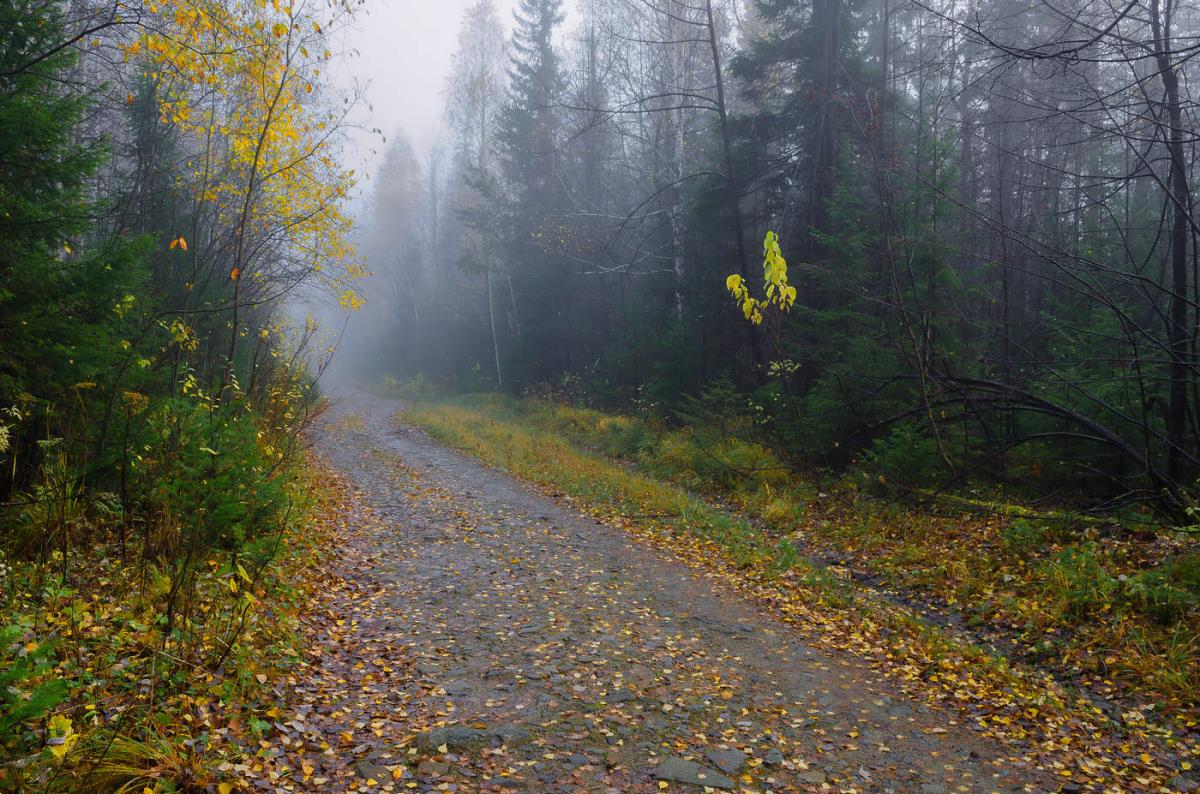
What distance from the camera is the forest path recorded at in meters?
3.87

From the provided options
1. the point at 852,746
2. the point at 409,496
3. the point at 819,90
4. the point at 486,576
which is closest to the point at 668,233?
the point at 819,90

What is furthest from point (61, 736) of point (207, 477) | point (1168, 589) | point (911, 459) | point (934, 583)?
point (911, 459)

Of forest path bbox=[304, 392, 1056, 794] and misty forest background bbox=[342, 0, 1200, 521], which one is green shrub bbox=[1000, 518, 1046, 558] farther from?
forest path bbox=[304, 392, 1056, 794]

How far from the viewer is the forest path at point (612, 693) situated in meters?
3.87

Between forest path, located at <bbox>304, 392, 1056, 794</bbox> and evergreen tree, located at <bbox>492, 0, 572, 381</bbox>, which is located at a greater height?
evergreen tree, located at <bbox>492, 0, 572, 381</bbox>

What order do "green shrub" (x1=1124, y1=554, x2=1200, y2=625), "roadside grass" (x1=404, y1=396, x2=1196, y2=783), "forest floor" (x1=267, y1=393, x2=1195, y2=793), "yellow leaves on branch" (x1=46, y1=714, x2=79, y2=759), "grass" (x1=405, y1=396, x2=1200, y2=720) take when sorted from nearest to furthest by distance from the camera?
"yellow leaves on branch" (x1=46, y1=714, x2=79, y2=759) → "forest floor" (x1=267, y1=393, x2=1195, y2=793) → "roadside grass" (x1=404, y1=396, x2=1196, y2=783) → "grass" (x1=405, y1=396, x2=1200, y2=720) → "green shrub" (x1=1124, y1=554, x2=1200, y2=625)

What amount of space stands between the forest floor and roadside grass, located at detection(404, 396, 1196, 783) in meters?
0.08

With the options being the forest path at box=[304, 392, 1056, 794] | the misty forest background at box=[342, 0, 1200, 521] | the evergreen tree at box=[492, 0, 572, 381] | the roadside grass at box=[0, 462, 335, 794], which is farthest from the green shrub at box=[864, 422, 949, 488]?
the evergreen tree at box=[492, 0, 572, 381]

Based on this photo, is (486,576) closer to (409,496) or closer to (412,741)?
(412,741)

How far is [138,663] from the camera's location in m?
4.04

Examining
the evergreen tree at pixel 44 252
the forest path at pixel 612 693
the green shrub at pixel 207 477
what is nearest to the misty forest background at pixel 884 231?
the forest path at pixel 612 693

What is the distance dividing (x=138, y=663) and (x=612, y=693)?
9.59 ft

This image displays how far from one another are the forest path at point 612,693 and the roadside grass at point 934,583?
1.45 feet

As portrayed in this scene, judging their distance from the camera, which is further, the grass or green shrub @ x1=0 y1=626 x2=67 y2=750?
the grass
